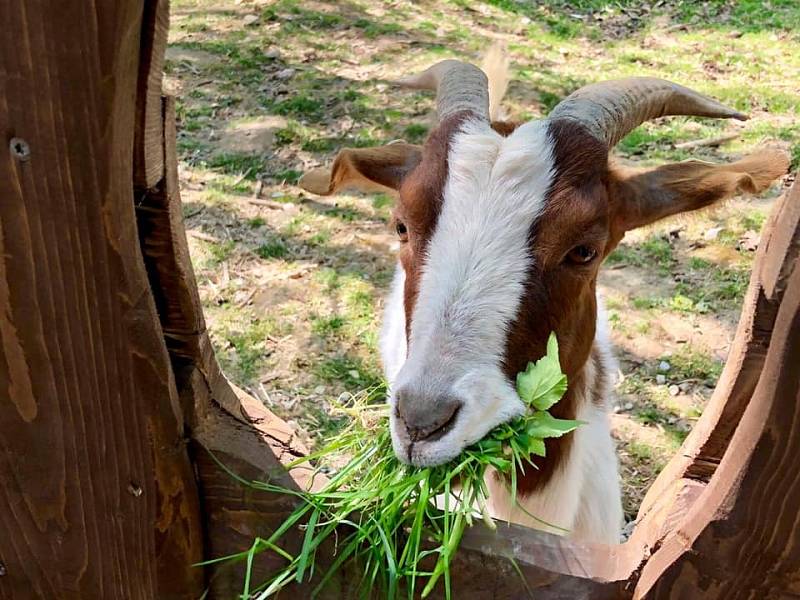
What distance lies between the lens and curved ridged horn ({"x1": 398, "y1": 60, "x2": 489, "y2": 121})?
10.4ft

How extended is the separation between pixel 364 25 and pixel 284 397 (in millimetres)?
6211

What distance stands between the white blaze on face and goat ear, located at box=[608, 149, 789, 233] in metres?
0.39

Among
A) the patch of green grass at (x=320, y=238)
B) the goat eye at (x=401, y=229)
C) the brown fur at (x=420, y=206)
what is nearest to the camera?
the brown fur at (x=420, y=206)

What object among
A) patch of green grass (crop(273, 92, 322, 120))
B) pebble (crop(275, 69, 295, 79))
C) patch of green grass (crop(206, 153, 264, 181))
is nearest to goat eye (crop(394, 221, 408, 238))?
patch of green grass (crop(206, 153, 264, 181))

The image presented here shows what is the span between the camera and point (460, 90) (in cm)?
327

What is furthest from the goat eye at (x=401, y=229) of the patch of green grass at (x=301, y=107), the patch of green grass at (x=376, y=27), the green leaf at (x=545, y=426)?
the patch of green grass at (x=376, y=27)

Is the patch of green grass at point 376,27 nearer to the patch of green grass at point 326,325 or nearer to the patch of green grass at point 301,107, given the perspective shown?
the patch of green grass at point 301,107

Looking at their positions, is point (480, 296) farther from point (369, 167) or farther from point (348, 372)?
point (348, 372)

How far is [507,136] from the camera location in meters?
3.01

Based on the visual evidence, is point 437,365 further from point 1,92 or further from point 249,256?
point 249,256

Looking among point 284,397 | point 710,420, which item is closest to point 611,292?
point 284,397

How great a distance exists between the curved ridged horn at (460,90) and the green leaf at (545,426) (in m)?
1.51

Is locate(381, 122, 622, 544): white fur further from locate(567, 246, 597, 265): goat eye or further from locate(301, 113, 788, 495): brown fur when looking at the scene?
locate(567, 246, 597, 265): goat eye

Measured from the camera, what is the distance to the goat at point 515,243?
2291mm
